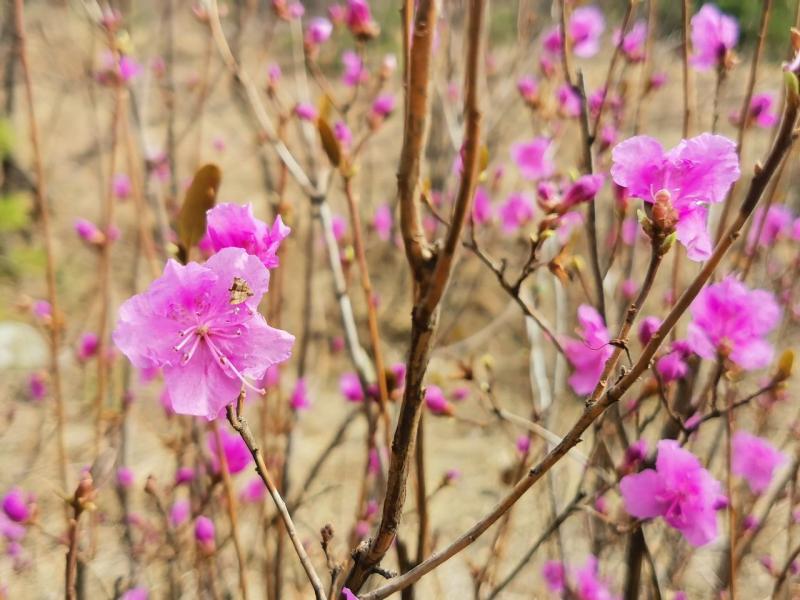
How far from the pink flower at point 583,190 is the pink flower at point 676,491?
360 millimetres

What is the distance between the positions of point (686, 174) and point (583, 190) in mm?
171

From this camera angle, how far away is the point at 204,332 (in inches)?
27.5

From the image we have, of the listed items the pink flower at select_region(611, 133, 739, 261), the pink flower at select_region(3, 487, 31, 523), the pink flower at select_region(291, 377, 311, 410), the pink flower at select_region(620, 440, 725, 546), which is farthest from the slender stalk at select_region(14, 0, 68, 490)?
the pink flower at select_region(620, 440, 725, 546)

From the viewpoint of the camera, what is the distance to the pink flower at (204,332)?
64 centimetres

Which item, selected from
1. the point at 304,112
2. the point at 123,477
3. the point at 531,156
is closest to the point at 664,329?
the point at 304,112

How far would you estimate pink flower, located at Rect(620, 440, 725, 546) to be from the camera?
37.7 inches

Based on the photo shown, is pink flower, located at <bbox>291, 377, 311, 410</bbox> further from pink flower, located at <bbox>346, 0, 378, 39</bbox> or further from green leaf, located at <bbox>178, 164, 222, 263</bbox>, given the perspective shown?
green leaf, located at <bbox>178, 164, 222, 263</bbox>

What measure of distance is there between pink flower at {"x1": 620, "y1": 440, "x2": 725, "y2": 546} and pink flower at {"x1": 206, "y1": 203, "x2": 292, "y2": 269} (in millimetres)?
591

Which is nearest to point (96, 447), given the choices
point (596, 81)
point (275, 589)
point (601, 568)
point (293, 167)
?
point (275, 589)

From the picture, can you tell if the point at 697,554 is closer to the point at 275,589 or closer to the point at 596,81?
the point at 275,589

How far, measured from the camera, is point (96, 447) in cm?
174

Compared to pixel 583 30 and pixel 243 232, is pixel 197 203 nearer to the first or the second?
pixel 243 232

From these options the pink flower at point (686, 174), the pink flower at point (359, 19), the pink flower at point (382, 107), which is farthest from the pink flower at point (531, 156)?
the pink flower at point (686, 174)

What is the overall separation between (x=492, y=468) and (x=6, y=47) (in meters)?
4.40
